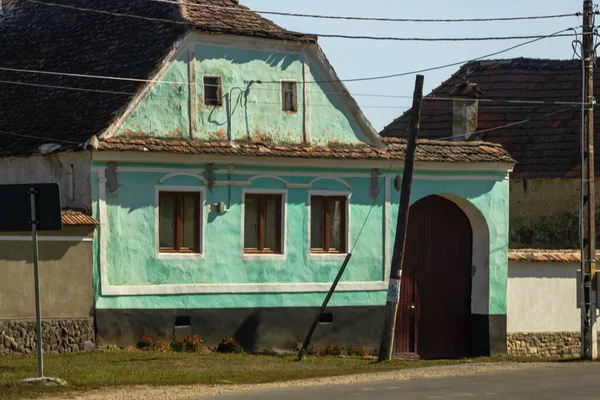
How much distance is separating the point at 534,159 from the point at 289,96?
12.1 m

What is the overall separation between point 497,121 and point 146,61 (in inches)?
633

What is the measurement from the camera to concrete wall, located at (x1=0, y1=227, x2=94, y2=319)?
24.0m

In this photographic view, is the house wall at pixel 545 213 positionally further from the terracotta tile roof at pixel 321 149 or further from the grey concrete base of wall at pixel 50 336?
the grey concrete base of wall at pixel 50 336

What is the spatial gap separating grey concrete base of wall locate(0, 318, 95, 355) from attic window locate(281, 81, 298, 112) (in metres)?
6.42

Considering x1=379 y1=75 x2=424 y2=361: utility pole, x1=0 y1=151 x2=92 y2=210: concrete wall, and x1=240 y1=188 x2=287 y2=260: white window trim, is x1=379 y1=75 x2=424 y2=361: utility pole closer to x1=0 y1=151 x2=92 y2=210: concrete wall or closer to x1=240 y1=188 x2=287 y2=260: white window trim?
x1=240 y1=188 x2=287 y2=260: white window trim

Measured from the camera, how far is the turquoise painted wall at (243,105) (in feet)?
87.5

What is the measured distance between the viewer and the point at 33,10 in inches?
1284

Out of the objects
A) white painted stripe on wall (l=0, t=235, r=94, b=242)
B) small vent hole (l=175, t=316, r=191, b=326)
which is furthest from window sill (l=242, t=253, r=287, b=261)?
white painted stripe on wall (l=0, t=235, r=94, b=242)

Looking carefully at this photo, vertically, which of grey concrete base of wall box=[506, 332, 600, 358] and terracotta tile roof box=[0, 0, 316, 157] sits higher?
terracotta tile roof box=[0, 0, 316, 157]

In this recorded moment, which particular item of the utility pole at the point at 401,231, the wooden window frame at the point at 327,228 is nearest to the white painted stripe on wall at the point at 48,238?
the wooden window frame at the point at 327,228

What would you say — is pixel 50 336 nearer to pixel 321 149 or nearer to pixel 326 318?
pixel 326 318

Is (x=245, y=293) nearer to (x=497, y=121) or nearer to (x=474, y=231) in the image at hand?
(x=474, y=231)

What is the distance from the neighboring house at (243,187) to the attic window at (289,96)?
0.12ft

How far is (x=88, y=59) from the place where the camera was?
94.0 feet
